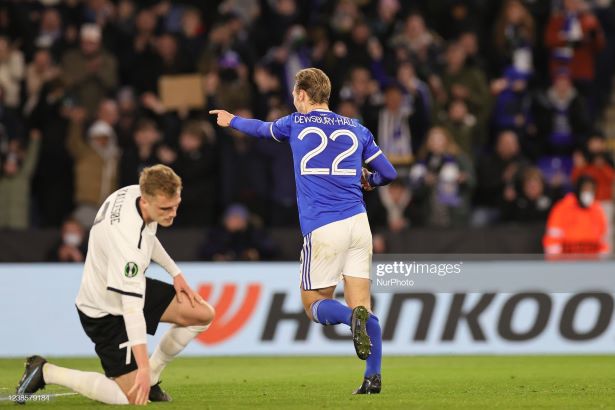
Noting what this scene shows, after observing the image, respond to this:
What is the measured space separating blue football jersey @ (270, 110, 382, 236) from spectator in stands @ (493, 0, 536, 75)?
Result: 1012cm

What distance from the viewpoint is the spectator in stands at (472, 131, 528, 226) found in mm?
17688

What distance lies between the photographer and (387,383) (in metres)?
10.9

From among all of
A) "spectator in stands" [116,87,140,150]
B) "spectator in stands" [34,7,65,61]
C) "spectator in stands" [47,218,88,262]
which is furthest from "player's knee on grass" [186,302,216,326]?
"spectator in stands" [34,7,65,61]

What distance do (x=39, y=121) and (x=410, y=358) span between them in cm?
672

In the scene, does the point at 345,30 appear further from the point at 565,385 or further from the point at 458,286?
the point at 565,385

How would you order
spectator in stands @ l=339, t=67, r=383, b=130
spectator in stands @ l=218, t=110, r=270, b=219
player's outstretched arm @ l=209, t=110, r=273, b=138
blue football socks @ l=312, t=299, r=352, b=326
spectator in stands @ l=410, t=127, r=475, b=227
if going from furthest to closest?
spectator in stands @ l=339, t=67, r=383, b=130, spectator in stands @ l=218, t=110, r=270, b=219, spectator in stands @ l=410, t=127, r=475, b=227, player's outstretched arm @ l=209, t=110, r=273, b=138, blue football socks @ l=312, t=299, r=352, b=326

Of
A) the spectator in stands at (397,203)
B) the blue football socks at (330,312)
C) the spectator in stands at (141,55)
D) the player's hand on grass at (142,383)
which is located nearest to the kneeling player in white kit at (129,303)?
the player's hand on grass at (142,383)

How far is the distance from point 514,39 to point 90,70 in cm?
613

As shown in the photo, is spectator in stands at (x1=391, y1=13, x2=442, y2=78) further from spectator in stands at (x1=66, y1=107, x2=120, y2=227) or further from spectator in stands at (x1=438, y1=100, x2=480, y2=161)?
spectator in stands at (x1=66, y1=107, x2=120, y2=227)

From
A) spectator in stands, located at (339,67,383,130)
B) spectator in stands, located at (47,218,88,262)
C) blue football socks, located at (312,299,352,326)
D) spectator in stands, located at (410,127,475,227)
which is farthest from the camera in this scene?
spectator in stands, located at (339,67,383,130)

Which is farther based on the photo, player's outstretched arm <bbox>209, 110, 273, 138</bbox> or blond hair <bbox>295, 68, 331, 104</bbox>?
player's outstretched arm <bbox>209, 110, 273, 138</bbox>

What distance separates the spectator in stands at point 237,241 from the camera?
16.6m

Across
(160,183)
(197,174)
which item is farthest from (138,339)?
(197,174)

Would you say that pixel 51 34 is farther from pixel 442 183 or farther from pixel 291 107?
pixel 442 183
